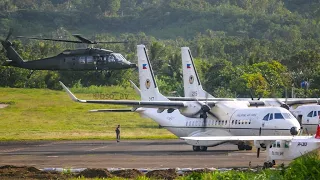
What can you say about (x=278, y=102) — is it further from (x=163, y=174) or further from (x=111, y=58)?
(x=163, y=174)

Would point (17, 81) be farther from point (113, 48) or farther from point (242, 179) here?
point (242, 179)

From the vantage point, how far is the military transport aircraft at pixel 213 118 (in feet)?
156

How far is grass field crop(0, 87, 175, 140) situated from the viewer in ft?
244

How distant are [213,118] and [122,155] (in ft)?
22.8

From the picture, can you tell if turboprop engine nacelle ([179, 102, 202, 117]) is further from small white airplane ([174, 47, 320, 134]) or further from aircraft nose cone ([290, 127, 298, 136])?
aircraft nose cone ([290, 127, 298, 136])

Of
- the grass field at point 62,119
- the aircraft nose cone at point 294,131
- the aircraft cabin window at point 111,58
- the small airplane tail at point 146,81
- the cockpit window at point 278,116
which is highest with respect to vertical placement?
the aircraft cabin window at point 111,58

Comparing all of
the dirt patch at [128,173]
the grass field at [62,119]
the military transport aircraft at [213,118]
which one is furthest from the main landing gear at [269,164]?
the grass field at [62,119]

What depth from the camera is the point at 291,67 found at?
11769 centimetres

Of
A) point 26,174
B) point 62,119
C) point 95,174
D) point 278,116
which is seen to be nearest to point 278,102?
point 278,116

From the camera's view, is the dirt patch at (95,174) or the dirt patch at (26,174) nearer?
the dirt patch at (95,174)

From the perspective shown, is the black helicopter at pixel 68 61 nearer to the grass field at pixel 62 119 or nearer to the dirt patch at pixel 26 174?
the dirt patch at pixel 26 174

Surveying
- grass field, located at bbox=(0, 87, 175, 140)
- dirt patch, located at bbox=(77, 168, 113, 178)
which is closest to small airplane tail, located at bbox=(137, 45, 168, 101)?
grass field, located at bbox=(0, 87, 175, 140)

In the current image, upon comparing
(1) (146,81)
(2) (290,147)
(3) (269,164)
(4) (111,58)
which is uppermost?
(4) (111,58)

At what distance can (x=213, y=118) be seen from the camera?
52.6 meters
